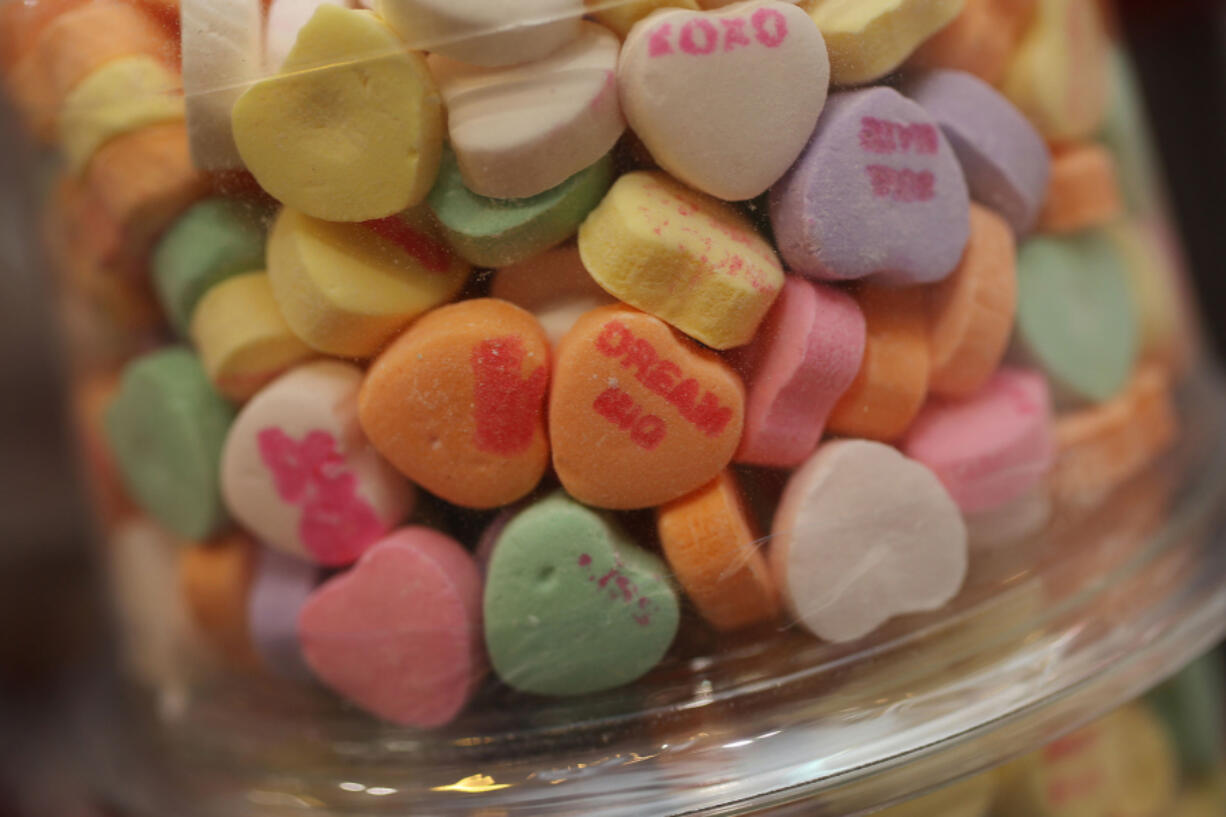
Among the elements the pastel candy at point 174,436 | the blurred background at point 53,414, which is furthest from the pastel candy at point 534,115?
the blurred background at point 53,414

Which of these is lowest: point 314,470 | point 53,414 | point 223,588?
point 53,414

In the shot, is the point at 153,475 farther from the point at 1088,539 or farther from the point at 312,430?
the point at 1088,539

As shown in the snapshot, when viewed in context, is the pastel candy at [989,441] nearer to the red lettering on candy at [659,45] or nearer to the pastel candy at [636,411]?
the pastel candy at [636,411]

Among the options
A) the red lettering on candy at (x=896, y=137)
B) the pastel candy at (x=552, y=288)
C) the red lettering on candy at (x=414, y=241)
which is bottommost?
the pastel candy at (x=552, y=288)

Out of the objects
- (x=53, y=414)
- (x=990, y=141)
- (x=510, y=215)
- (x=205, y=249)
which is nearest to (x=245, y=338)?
(x=205, y=249)

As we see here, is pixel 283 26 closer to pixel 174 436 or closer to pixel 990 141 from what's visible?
pixel 174 436

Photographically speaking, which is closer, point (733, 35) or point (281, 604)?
point (733, 35)

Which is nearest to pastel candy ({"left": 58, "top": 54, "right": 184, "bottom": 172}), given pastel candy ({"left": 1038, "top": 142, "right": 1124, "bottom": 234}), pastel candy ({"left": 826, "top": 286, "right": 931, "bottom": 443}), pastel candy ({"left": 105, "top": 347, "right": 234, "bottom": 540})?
pastel candy ({"left": 105, "top": 347, "right": 234, "bottom": 540})

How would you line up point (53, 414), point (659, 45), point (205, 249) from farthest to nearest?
point (53, 414)
point (205, 249)
point (659, 45)
